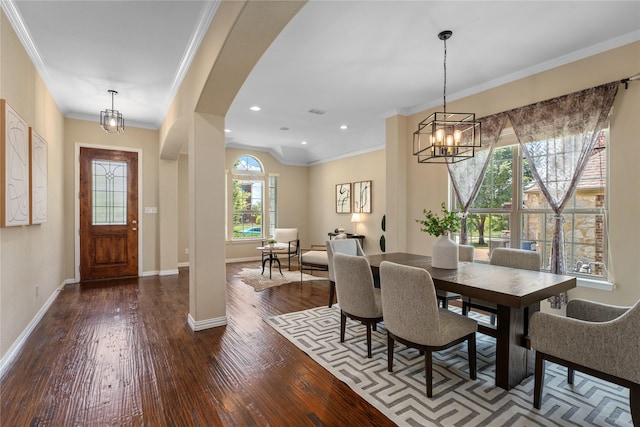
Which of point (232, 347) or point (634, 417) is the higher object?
point (634, 417)

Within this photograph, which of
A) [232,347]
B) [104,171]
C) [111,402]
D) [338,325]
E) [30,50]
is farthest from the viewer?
[104,171]

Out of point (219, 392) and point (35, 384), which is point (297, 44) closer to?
point (219, 392)

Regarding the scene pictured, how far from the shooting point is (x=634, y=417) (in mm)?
1604

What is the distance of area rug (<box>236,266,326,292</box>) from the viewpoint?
5.19 meters

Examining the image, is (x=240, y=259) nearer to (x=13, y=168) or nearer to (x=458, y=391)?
(x=13, y=168)

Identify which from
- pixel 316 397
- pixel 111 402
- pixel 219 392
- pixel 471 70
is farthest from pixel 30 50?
pixel 471 70

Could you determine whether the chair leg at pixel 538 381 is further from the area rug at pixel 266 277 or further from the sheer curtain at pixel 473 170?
the area rug at pixel 266 277

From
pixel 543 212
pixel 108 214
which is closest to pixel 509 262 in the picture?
pixel 543 212

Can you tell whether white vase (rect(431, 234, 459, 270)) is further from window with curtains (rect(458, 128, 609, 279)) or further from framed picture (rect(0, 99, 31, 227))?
framed picture (rect(0, 99, 31, 227))

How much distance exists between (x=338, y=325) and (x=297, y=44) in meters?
2.91

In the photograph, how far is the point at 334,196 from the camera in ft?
25.5

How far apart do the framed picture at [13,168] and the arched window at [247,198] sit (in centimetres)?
460

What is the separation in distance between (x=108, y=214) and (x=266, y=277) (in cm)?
305

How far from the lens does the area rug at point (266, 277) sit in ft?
17.0
